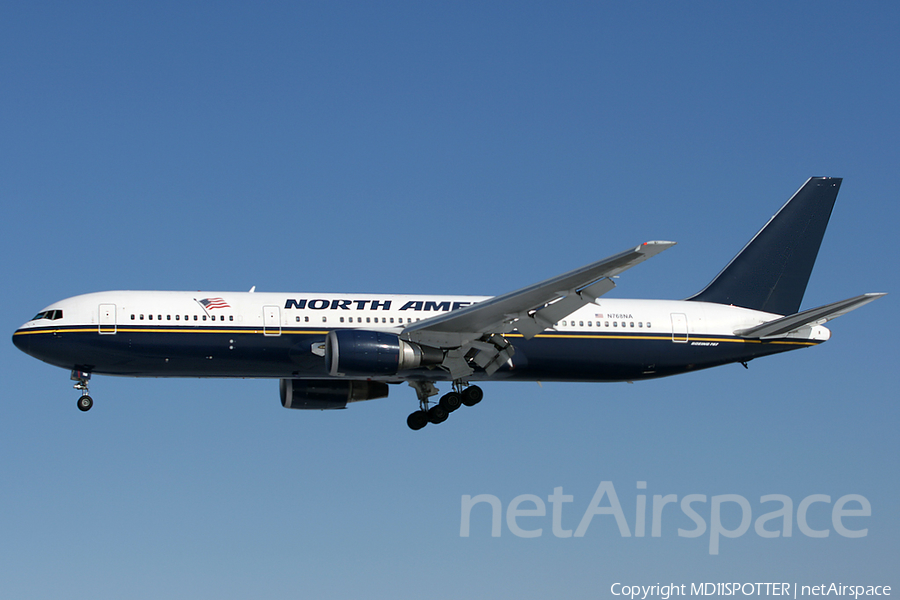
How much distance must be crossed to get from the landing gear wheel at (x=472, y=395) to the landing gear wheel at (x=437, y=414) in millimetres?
1060

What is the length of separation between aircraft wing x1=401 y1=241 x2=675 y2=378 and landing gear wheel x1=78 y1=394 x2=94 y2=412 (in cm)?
1093

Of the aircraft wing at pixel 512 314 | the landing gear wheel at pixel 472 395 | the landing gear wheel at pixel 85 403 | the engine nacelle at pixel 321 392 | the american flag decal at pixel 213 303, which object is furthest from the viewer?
the engine nacelle at pixel 321 392

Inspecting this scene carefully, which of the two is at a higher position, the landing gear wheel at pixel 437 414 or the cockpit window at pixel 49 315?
the cockpit window at pixel 49 315

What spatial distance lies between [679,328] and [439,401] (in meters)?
9.09

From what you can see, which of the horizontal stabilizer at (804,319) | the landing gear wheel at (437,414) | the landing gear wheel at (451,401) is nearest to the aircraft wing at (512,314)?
the landing gear wheel at (451,401)

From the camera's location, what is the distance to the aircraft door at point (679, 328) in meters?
37.8

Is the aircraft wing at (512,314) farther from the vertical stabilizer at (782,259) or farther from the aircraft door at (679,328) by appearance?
the vertical stabilizer at (782,259)

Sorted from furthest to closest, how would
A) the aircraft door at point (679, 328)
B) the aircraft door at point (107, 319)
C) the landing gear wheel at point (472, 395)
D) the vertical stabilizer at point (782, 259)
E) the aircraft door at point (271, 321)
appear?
the vertical stabilizer at point (782, 259) < the aircraft door at point (679, 328) < the landing gear wheel at point (472, 395) < the aircraft door at point (271, 321) < the aircraft door at point (107, 319)

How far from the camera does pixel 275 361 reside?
3456 centimetres

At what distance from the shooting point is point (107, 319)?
3403cm

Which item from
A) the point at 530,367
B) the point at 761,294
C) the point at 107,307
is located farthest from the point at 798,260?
the point at 107,307

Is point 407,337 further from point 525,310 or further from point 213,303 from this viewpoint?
point 213,303

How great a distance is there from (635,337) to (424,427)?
827 cm

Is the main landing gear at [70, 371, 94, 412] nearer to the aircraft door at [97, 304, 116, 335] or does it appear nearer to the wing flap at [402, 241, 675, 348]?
the aircraft door at [97, 304, 116, 335]
